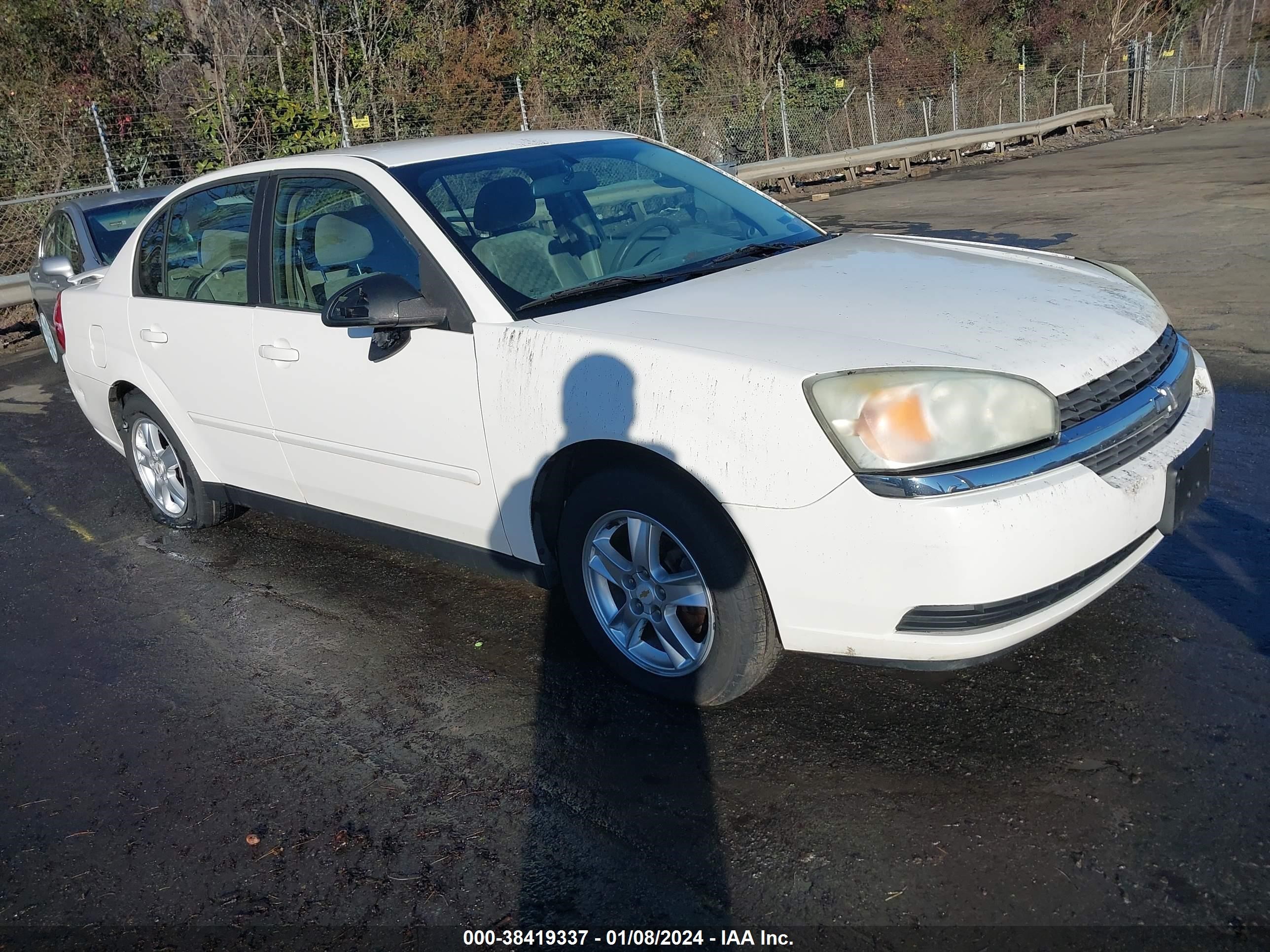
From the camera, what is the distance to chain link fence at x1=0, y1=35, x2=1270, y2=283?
1552 cm

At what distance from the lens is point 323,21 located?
20.4 m

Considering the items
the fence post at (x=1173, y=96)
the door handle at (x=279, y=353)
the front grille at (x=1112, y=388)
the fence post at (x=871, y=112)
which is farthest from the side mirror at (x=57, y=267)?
the fence post at (x=1173, y=96)

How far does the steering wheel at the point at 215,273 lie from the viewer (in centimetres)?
456

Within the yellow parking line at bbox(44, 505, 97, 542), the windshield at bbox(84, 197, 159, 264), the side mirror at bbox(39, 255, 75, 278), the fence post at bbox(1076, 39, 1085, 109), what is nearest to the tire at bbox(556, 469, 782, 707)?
the yellow parking line at bbox(44, 505, 97, 542)

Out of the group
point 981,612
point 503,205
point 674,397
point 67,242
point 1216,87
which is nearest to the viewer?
point 981,612

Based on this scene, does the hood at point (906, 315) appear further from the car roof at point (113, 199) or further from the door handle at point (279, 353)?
the car roof at point (113, 199)

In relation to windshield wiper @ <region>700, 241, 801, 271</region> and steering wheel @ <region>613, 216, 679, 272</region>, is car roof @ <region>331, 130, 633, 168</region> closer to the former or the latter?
steering wheel @ <region>613, 216, 679, 272</region>

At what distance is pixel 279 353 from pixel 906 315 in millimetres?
2366

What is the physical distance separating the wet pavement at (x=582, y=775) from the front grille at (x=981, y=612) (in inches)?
18.2

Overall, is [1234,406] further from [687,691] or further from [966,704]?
[687,691]

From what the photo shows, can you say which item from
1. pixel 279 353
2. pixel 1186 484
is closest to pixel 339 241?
pixel 279 353

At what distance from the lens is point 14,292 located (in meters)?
11.4

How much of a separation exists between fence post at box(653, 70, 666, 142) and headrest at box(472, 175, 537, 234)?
1693 centimetres

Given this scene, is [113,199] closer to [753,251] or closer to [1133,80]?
[753,251]
